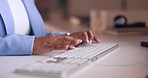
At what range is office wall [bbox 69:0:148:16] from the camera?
3391mm

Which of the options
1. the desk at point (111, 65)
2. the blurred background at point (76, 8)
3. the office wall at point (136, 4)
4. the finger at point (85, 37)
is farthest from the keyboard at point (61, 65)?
the office wall at point (136, 4)

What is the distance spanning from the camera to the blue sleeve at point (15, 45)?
1.01 metres

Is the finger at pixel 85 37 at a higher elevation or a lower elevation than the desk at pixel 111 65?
higher

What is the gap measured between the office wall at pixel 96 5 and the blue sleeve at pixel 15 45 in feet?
8.24

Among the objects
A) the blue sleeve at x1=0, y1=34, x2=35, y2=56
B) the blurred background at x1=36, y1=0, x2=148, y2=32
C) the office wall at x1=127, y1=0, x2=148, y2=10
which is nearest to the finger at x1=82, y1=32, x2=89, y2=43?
the blue sleeve at x1=0, y1=34, x2=35, y2=56

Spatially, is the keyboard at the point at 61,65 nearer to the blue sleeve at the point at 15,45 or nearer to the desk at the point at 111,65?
the desk at the point at 111,65

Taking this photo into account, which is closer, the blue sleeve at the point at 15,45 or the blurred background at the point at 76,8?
the blue sleeve at the point at 15,45

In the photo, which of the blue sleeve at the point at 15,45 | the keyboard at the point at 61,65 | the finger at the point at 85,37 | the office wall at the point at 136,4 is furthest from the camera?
the office wall at the point at 136,4

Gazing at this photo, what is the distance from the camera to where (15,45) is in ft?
3.34

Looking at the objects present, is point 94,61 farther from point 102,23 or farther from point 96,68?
point 102,23

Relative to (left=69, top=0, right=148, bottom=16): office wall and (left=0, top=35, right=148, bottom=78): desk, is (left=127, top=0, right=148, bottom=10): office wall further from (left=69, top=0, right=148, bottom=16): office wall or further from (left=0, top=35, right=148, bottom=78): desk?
(left=0, top=35, right=148, bottom=78): desk

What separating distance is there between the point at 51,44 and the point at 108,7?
2.68 meters

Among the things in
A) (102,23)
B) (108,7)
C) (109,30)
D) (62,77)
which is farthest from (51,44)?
(108,7)

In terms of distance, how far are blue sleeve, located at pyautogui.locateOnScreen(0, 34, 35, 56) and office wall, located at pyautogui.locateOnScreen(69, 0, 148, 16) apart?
2.51 m
